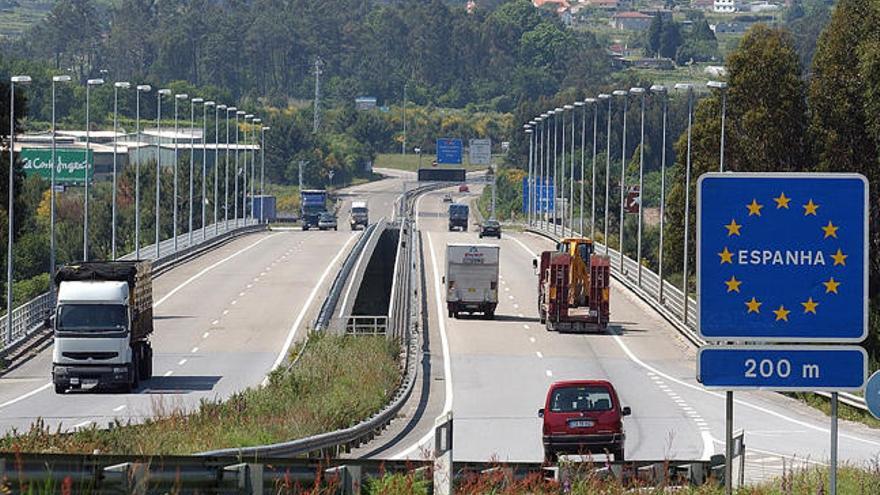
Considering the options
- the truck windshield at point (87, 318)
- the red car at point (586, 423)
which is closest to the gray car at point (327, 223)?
the truck windshield at point (87, 318)

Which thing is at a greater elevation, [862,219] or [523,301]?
[862,219]

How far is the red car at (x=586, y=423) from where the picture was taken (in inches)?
1228

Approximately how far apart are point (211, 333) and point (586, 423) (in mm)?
35518

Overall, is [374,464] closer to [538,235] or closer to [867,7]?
[867,7]

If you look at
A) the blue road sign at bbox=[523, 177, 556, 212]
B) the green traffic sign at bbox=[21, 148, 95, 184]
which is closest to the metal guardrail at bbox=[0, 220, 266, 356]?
the green traffic sign at bbox=[21, 148, 95, 184]

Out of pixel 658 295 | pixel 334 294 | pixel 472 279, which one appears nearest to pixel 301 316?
pixel 334 294

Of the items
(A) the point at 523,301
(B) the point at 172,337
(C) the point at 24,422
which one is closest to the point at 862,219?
(C) the point at 24,422

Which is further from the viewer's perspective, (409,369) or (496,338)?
(496,338)

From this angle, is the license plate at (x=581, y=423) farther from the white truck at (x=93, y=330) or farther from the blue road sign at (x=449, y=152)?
the blue road sign at (x=449, y=152)

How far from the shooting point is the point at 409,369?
169 feet

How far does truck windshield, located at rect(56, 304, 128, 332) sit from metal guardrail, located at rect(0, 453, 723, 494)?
26689 millimetres

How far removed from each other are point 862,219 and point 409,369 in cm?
3754

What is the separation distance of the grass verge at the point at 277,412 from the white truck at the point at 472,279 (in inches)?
608

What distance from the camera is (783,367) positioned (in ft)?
48.4
